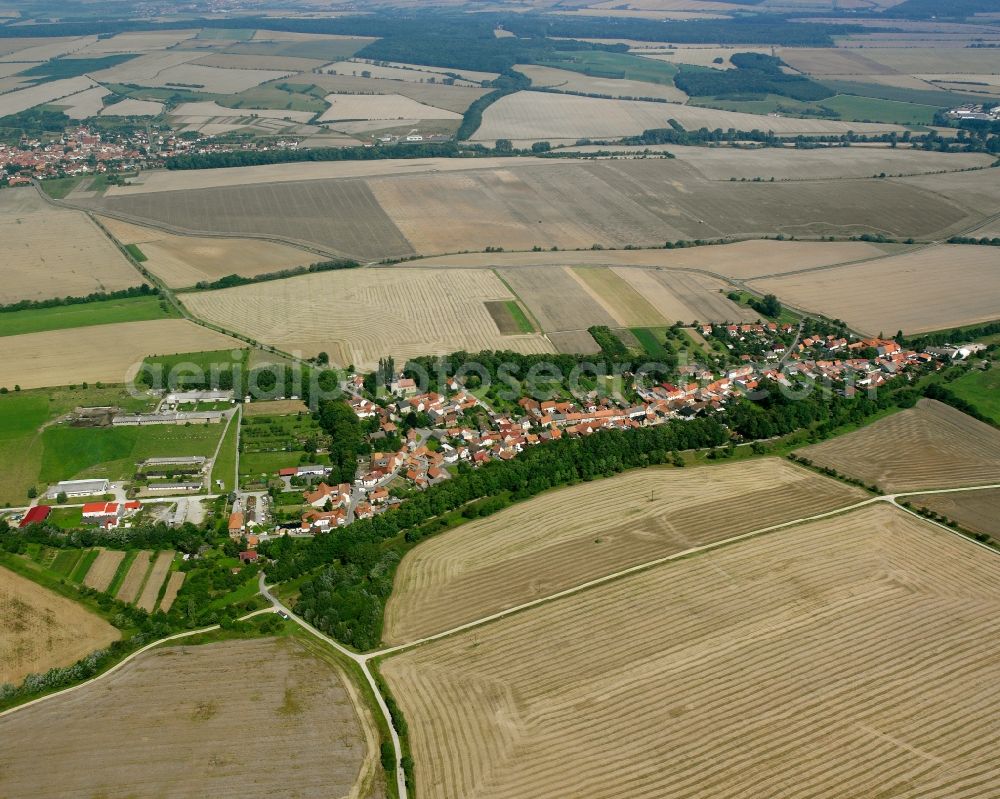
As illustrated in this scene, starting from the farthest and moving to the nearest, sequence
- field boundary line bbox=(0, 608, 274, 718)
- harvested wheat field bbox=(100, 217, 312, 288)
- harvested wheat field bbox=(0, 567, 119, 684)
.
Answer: harvested wheat field bbox=(100, 217, 312, 288)
harvested wheat field bbox=(0, 567, 119, 684)
field boundary line bbox=(0, 608, 274, 718)

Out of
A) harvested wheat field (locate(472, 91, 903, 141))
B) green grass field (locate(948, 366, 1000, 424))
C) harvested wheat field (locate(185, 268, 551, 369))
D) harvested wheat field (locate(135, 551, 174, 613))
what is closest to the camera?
harvested wheat field (locate(135, 551, 174, 613))

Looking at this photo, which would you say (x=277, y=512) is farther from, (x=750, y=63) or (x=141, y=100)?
(x=750, y=63)

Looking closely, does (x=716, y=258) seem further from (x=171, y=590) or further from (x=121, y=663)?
(x=121, y=663)

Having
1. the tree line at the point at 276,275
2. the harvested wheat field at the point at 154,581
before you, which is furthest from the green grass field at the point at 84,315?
the harvested wheat field at the point at 154,581

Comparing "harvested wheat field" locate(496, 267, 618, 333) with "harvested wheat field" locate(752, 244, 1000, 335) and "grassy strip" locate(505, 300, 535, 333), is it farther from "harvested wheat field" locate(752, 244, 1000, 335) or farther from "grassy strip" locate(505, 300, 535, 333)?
"harvested wheat field" locate(752, 244, 1000, 335)

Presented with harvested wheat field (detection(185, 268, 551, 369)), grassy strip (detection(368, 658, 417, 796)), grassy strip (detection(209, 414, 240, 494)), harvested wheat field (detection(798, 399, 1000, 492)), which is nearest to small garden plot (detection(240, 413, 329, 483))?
grassy strip (detection(209, 414, 240, 494))

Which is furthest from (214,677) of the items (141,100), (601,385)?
(141,100)

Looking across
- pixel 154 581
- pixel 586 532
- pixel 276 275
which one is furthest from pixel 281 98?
pixel 586 532
